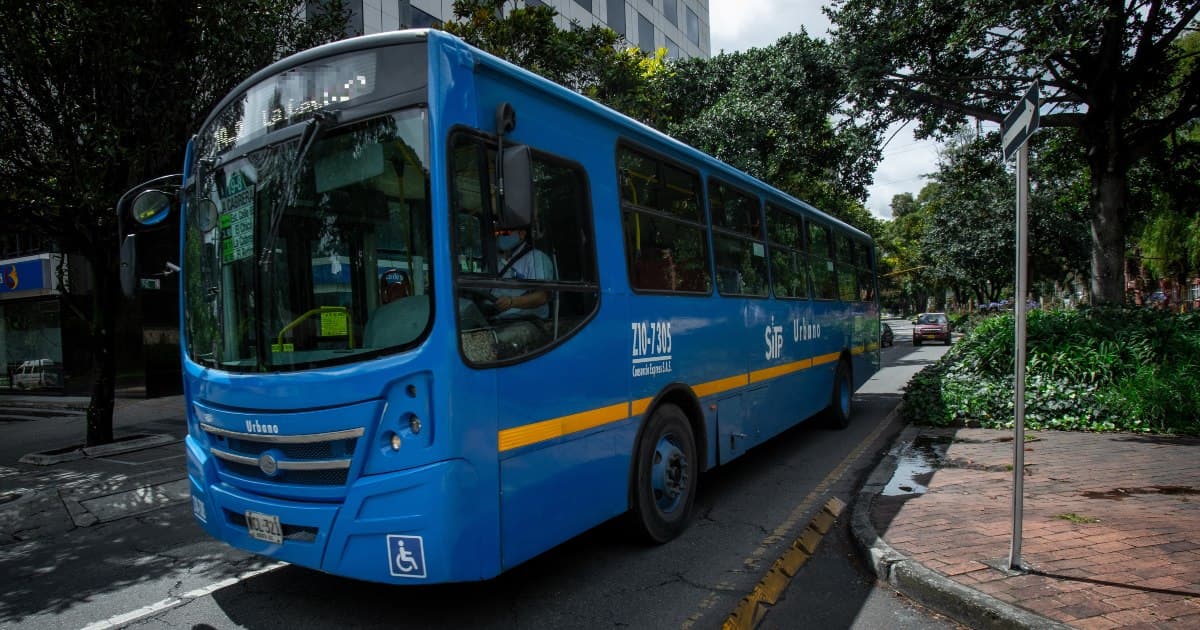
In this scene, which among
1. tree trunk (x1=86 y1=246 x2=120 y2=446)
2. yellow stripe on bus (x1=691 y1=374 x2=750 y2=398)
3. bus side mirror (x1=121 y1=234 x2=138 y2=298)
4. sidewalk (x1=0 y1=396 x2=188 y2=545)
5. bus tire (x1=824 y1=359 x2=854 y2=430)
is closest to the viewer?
bus side mirror (x1=121 y1=234 x2=138 y2=298)

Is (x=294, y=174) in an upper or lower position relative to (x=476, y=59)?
lower

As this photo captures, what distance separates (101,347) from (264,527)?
8073mm

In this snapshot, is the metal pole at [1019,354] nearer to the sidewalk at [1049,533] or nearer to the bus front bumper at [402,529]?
the sidewalk at [1049,533]

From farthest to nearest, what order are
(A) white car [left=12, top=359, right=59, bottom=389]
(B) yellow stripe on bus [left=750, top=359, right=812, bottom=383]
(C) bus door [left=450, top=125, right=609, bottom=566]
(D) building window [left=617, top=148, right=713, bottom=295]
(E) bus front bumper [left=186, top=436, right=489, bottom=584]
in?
(A) white car [left=12, top=359, right=59, bottom=389]
(B) yellow stripe on bus [left=750, top=359, right=812, bottom=383]
(D) building window [left=617, top=148, right=713, bottom=295]
(C) bus door [left=450, top=125, right=609, bottom=566]
(E) bus front bumper [left=186, top=436, right=489, bottom=584]

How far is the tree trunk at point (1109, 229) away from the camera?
1214 cm

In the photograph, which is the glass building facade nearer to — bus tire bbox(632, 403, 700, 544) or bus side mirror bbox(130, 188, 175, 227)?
bus side mirror bbox(130, 188, 175, 227)

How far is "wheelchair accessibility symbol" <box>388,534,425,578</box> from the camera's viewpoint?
3104mm

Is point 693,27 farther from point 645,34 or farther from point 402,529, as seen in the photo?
point 402,529

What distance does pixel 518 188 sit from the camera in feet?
10.9

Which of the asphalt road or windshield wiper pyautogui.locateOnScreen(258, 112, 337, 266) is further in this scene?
the asphalt road

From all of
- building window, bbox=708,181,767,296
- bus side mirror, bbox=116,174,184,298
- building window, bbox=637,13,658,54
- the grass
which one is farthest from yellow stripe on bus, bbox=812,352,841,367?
building window, bbox=637,13,658,54

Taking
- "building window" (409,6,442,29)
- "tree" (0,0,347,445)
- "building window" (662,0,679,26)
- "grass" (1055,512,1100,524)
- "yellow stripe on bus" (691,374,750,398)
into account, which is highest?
"building window" (662,0,679,26)

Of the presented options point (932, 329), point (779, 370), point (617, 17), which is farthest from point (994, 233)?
point (779, 370)

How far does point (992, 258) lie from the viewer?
33.0m
